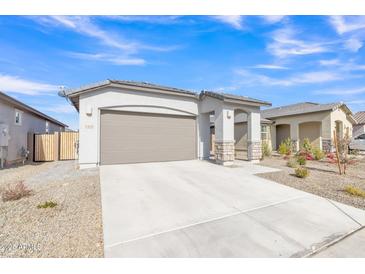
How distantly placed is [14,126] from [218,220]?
13.3 meters

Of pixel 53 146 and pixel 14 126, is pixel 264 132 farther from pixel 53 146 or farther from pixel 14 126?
pixel 14 126

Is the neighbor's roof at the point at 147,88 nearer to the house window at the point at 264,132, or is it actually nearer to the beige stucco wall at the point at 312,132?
the house window at the point at 264,132

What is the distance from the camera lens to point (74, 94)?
339 inches

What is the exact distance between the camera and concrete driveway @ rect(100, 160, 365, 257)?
268 centimetres

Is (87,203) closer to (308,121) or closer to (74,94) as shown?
(74,94)

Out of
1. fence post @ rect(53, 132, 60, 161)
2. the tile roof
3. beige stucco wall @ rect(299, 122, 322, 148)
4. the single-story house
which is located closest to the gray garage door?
the single-story house

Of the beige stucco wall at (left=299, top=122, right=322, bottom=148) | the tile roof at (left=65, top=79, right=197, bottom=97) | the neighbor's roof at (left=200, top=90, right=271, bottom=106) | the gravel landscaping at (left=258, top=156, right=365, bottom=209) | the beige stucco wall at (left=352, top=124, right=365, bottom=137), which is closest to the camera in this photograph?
the gravel landscaping at (left=258, top=156, right=365, bottom=209)

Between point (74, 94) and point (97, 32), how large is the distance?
3.21m

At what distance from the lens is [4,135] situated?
381 inches

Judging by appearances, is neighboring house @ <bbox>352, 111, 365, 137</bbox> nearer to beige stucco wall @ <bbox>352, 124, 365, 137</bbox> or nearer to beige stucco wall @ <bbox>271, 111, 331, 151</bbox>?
beige stucco wall @ <bbox>352, 124, 365, 137</bbox>

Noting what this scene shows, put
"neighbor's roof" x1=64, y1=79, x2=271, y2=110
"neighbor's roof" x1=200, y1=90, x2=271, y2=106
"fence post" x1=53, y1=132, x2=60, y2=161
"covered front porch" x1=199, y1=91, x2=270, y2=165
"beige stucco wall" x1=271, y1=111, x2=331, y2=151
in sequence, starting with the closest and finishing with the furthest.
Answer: "neighbor's roof" x1=64, y1=79, x2=271, y2=110, "neighbor's roof" x1=200, y1=90, x2=271, y2=106, "covered front porch" x1=199, y1=91, x2=270, y2=165, "fence post" x1=53, y1=132, x2=60, y2=161, "beige stucco wall" x1=271, y1=111, x2=331, y2=151

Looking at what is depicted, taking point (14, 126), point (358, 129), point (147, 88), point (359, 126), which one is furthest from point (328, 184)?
point (359, 126)
